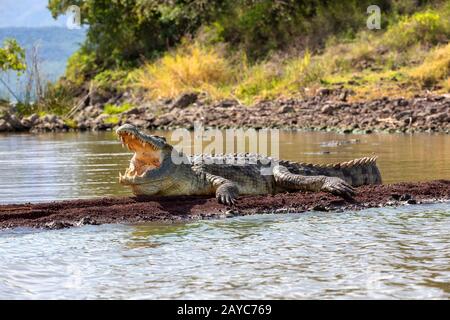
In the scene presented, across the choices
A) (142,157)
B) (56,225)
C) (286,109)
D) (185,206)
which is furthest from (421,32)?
(56,225)

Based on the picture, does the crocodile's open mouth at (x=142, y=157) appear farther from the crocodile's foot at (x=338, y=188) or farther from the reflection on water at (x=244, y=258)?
the crocodile's foot at (x=338, y=188)

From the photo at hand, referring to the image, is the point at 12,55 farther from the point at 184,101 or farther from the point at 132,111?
the point at 184,101

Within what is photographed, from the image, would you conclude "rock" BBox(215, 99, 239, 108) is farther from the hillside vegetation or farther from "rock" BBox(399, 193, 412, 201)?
"rock" BBox(399, 193, 412, 201)

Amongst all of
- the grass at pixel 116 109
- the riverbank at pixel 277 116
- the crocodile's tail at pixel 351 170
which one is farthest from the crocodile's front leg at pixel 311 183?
the grass at pixel 116 109

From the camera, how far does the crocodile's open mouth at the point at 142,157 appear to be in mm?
10266

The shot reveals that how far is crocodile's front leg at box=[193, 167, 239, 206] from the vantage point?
387 inches

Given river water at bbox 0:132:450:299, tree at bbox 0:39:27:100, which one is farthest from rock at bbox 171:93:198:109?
river water at bbox 0:132:450:299

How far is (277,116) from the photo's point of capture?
80.0 ft

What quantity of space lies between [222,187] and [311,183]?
110 centimetres

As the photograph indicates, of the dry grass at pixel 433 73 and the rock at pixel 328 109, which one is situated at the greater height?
the dry grass at pixel 433 73

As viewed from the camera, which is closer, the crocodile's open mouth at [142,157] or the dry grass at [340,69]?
the crocodile's open mouth at [142,157]
